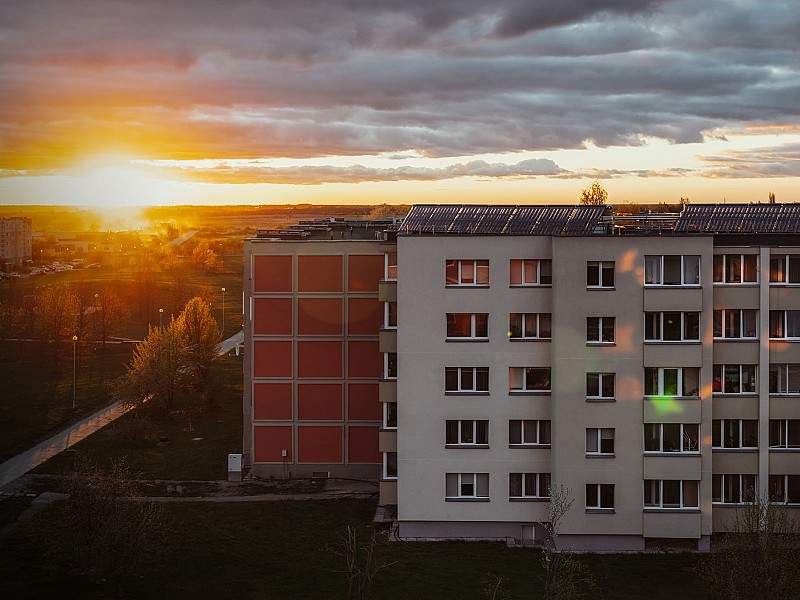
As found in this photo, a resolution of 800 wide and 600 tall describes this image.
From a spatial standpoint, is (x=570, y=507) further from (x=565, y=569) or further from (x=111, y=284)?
(x=111, y=284)

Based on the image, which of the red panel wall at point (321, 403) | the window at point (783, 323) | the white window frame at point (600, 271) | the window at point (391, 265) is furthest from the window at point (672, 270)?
the red panel wall at point (321, 403)

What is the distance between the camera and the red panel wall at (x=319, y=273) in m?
48.7

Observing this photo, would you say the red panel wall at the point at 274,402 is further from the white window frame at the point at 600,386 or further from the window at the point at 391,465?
the white window frame at the point at 600,386

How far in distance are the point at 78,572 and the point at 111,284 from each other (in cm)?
11955

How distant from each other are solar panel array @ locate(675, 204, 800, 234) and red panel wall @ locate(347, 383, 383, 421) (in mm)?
18703

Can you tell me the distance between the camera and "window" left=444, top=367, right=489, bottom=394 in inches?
1492

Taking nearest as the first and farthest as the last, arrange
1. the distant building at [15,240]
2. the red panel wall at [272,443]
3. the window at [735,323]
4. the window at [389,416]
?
the window at [735,323]
the window at [389,416]
the red panel wall at [272,443]
the distant building at [15,240]

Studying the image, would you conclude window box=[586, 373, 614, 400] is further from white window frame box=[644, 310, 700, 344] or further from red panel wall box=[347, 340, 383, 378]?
red panel wall box=[347, 340, 383, 378]

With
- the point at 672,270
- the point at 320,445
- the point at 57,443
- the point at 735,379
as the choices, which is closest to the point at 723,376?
the point at 735,379

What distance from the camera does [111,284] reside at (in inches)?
5797

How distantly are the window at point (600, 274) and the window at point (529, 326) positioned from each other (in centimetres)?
230

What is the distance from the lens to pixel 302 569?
3488 centimetres

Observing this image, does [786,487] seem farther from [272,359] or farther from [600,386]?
[272,359]

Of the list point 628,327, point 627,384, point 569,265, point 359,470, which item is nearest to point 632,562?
point 627,384
